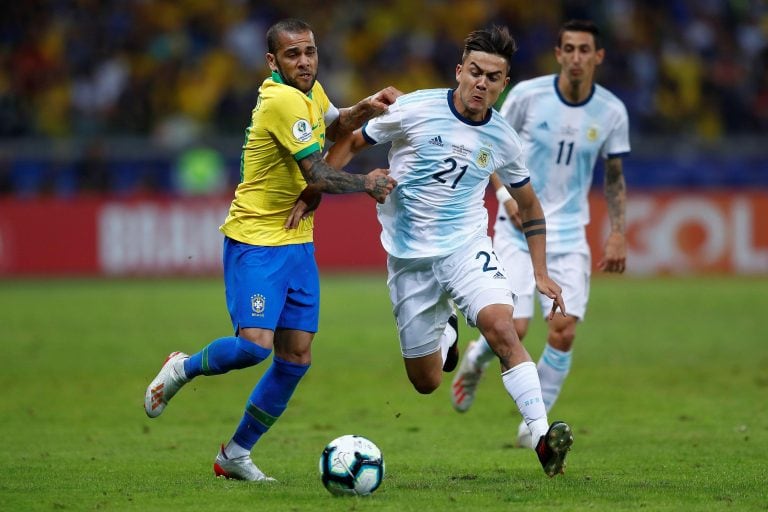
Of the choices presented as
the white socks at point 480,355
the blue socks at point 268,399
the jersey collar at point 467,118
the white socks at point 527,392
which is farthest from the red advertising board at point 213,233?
the white socks at point 527,392

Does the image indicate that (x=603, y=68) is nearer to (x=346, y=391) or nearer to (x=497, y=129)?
(x=346, y=391)

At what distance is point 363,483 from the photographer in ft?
21.4

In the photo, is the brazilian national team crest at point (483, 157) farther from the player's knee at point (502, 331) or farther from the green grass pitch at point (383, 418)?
the green grass pitch at point (383, 418)

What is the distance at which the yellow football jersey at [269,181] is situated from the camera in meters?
7.13

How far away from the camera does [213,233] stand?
2125cm

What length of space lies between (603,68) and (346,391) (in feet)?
42.6

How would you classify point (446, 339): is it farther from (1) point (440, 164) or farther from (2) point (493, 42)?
(2) point (493, 42)

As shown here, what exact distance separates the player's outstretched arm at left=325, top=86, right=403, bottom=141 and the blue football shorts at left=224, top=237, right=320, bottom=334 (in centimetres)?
78

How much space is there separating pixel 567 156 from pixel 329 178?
8.72 feet

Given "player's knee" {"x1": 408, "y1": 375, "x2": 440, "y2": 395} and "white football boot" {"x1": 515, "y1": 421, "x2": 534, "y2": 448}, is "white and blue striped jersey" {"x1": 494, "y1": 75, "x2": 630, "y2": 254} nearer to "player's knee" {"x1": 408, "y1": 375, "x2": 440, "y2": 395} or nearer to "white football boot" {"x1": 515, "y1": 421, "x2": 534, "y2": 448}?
"white football boot" {"x1": 515, "y1": 421, "x2": 534, "y2": 448}

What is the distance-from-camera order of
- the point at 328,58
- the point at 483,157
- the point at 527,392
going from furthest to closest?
the point at 328,58, the point at 483,157, the point at 527,392

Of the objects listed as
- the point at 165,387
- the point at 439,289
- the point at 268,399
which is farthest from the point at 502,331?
the point at 165,387

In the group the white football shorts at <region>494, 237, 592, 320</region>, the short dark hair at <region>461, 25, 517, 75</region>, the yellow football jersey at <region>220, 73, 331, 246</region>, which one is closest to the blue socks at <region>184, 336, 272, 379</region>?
the yellow football jersey at <region>220, 73, 331, 246</region>

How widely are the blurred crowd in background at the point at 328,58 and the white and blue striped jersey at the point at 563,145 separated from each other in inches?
507
